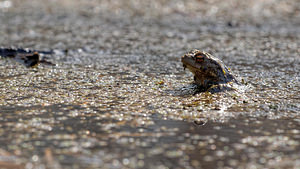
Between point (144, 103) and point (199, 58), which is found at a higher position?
point (199, 58)

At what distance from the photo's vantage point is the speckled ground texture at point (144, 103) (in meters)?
3.98

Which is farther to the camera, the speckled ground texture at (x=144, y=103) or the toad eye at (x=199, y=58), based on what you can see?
the toad eye at (x=199, y=58)

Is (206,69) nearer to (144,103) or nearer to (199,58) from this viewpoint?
(199,58)

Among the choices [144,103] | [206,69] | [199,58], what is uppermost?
[199,58]

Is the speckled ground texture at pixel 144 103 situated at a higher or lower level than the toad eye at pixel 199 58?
lower

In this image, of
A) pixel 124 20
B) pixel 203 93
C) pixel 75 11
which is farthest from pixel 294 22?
pixel 203 93

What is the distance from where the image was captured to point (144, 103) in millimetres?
5785

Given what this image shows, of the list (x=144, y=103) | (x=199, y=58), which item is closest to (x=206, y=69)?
(x=199, y=58)

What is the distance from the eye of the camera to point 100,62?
914 centimetres

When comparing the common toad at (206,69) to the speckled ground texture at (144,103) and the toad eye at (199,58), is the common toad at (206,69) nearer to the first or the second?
the toad eye at (199,58)

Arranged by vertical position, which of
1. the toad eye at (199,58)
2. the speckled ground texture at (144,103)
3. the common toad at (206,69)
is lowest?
the speckled ground texture at (144,103)

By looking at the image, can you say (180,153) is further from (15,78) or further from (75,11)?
(75,11)

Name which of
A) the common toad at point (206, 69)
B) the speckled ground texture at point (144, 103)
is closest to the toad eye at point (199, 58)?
the common toad at point (206, 69)

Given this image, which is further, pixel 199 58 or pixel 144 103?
pixel 199 58
